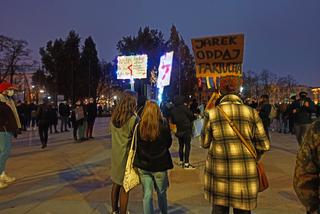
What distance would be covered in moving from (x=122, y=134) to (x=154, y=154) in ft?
2.20

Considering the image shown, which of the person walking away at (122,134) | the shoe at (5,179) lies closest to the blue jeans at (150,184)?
the person walking away at (122,134)

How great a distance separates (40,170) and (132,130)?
510cm

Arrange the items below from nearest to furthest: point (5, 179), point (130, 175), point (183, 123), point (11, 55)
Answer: point (130, 175) < point (5, 179) < point (183, 123) < point (11, 55)

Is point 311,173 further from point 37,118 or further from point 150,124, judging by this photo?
point 37,118

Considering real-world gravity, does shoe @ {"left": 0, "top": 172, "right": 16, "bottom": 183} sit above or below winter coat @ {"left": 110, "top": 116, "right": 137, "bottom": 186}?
below

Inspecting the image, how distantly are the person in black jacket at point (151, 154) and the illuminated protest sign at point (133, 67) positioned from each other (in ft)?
48.8

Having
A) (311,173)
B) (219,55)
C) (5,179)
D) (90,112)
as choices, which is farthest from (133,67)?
(311,173)

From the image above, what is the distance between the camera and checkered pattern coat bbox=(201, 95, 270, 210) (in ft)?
12.4

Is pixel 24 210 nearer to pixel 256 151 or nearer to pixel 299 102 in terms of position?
pixel 256 151

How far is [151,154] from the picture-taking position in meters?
5.01

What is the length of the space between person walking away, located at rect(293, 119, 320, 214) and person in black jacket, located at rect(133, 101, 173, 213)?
2.66 m

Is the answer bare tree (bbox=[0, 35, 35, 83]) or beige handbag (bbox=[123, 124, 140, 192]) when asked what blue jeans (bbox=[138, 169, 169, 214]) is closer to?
beige handbag (bbox=[123, 124, 140, 192])

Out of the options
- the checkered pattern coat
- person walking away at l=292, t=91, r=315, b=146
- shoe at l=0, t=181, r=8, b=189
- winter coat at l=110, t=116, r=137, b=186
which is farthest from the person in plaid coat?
person walking away at l=292, t=91, r=315, b=146

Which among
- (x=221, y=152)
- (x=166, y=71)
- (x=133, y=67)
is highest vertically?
(x=133, y=67)
